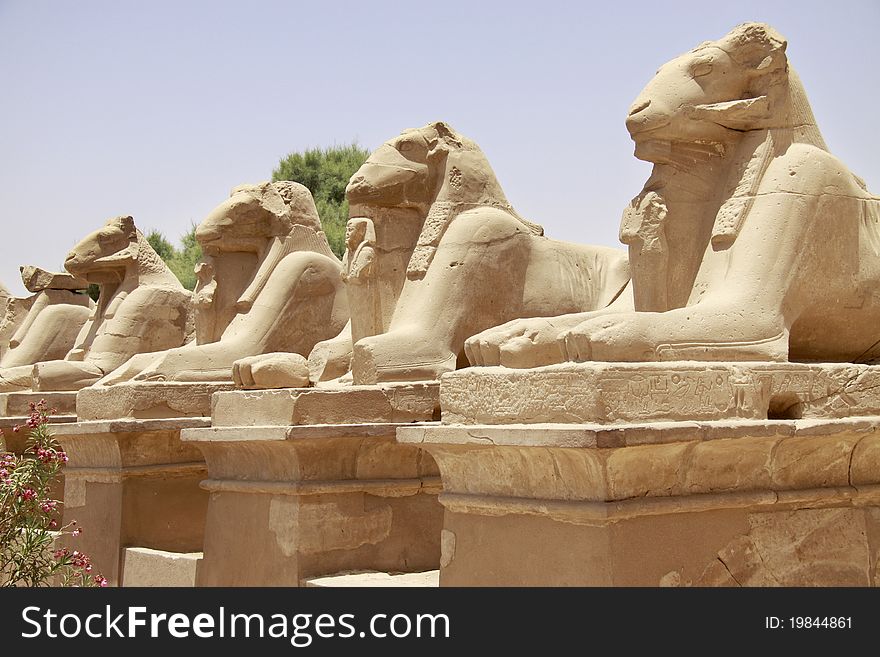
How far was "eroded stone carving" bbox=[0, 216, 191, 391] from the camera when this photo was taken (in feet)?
28.8

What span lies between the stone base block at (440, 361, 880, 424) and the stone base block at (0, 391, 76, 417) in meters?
4.63

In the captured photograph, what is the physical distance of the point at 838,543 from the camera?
13.8 feet

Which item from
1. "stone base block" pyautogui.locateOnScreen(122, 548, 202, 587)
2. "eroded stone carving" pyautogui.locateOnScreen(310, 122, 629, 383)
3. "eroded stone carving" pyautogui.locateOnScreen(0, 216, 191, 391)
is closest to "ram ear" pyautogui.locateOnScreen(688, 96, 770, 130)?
"eroded stone carving" pyautogui.locateOnScreen(310, 122, 629, 383)

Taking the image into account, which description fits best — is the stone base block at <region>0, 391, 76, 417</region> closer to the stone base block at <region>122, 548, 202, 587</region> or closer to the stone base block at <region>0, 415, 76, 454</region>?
the stone base block at <region>0, 415, 76, 454</region>

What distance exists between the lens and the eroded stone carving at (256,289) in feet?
22.7

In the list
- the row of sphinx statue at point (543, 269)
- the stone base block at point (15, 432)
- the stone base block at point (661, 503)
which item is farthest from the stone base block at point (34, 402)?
the stone base block at point (661, 503)

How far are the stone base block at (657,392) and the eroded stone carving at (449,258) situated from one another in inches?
61.6

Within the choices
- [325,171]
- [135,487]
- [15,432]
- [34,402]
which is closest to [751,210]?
[135,487]

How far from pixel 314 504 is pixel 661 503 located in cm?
213

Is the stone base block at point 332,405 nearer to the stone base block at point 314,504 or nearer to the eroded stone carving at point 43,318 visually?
the stone base block at point 314,504

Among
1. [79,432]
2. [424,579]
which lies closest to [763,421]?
[424,579]

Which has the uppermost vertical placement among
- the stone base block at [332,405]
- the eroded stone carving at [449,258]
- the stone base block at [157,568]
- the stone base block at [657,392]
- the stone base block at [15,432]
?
the eroded stone carving at [449,258]

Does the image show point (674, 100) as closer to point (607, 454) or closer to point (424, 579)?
point (607, 454)

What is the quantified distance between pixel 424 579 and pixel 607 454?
197 cm
